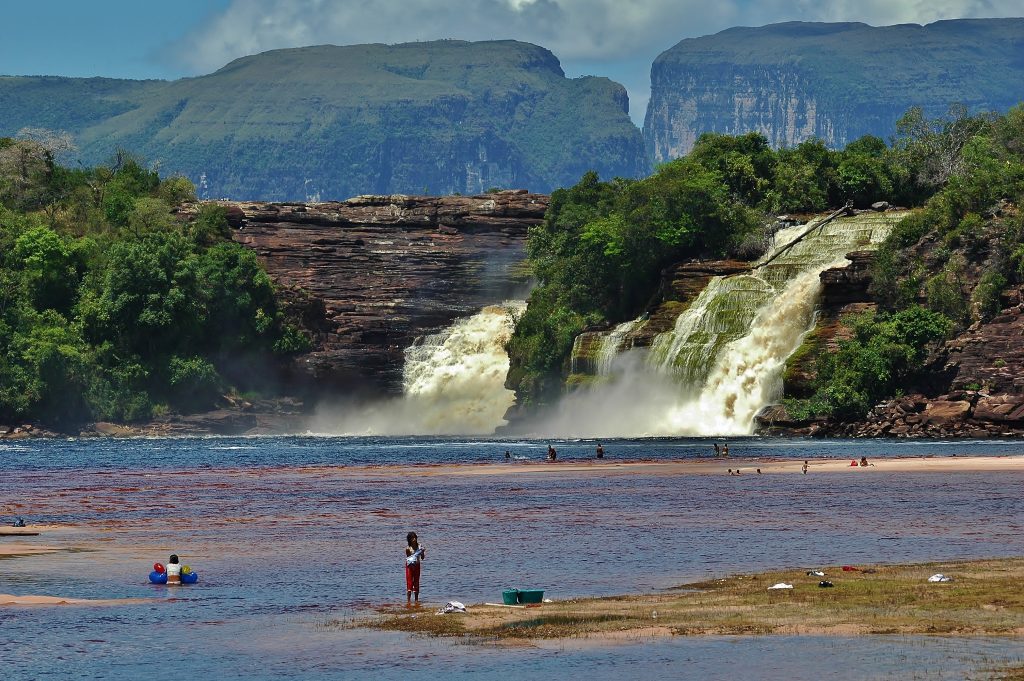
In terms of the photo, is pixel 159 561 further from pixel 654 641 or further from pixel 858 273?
pixel 858 273

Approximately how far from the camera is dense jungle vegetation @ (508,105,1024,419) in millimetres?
109250

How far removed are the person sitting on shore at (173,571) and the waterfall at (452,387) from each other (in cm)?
11210

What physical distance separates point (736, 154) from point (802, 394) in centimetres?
4956

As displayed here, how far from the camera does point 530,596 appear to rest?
3862 cm

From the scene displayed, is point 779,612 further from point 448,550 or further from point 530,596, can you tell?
point 448,550

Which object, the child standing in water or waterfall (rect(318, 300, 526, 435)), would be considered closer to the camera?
the child standing in water

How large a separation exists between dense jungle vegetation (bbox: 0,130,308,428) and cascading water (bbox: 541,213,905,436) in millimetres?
44076

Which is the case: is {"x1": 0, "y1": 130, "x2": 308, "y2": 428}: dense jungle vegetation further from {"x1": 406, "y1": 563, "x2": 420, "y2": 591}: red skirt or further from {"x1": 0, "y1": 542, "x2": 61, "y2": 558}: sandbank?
{"x1": 406, "y1": 563, "x2": 420, "y2": 591}: red skirt

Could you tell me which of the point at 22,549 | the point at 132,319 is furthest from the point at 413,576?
the point at 132,319

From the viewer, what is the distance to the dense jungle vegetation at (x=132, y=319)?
151 meters

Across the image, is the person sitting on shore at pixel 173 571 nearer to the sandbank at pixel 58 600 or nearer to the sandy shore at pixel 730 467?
the sandbank at pixel 58 600

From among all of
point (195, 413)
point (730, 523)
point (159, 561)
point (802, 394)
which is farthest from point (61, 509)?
point (195, 413)

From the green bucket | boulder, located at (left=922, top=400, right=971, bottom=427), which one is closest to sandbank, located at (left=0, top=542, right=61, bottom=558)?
the green bucket

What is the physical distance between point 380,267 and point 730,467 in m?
99.4
